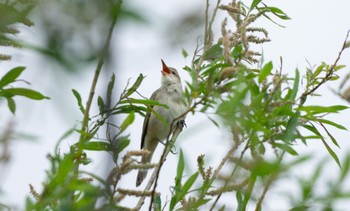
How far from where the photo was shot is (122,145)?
2.47 metres

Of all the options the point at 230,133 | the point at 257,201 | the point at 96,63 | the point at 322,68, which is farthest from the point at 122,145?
the point at 322,68

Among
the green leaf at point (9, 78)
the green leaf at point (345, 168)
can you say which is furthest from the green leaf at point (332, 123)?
the green leaf at point (9, 78)

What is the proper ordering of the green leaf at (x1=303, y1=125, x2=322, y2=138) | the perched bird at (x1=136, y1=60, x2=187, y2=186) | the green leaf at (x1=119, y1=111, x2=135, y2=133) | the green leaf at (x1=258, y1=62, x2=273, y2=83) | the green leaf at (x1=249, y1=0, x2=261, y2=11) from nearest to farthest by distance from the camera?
the green leaf at (x1=258, y1=62, x2=273, y2=83) < the green leaf at (x1=119, y1=111, x2=135, y2=133) < the green leaf at (x1=303, y1=125, x2=322, y2=138) < the green leaf at (x1=249, y1=0, x2=261, y2=11) < the perched bird at (x1=136, y1=60, x2=187, y2=186)

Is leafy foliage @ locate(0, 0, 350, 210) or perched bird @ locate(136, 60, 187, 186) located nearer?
leafy foliage @ locate(0, 0, 350, 210)

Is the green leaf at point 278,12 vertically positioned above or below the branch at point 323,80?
above

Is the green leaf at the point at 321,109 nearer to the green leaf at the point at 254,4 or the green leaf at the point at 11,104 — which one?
the green leaf at the point at 254,4

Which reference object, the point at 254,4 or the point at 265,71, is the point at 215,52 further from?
the point at 265,71

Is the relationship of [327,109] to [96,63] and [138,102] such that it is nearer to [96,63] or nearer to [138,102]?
[138,102]

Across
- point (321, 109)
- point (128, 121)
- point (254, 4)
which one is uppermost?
point (254, 4)

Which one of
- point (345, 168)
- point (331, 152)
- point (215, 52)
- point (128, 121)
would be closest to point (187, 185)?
point (128, 121)

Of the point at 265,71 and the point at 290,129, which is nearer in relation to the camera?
the point at 265,71

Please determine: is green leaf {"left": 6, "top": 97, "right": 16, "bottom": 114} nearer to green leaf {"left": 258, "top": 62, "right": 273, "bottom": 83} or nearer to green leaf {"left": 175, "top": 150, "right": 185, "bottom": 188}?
green leaf {"left": 175, "top": 150, "right": 185, "bottom": 188}

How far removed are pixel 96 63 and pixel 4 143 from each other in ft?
A: 1.40

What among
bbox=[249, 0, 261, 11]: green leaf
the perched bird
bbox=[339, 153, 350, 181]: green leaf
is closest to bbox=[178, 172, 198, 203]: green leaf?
bbox=[339, 153, 350, 181]: green leaf
